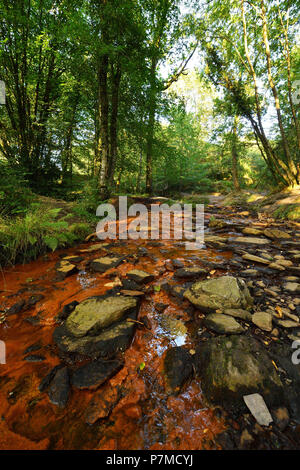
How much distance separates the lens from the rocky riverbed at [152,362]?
1101 mm

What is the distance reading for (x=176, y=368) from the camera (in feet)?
4.76

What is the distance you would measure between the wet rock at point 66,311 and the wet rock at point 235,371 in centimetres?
144

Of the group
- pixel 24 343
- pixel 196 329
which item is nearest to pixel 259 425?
pixel 196 329

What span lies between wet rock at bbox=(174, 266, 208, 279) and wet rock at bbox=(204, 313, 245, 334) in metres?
0.86

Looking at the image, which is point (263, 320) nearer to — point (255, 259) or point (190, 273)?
point (190, 273)

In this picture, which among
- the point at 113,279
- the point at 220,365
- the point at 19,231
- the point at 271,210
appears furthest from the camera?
the point at 271,210

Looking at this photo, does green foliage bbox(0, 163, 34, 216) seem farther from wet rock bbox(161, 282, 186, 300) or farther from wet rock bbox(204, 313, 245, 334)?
wet rock bbox(204, 313, 245, 334)

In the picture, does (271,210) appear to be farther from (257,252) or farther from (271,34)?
(271,34)

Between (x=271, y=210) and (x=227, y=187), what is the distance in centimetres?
1332

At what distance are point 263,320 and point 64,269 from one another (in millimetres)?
2873

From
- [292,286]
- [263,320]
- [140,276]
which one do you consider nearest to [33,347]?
[140,276]

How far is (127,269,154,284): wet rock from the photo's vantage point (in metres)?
2.64

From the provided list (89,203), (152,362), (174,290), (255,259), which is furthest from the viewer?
(89,203)
